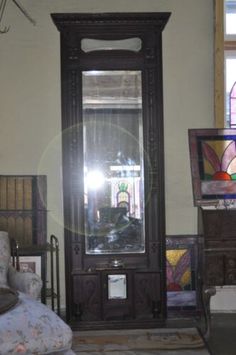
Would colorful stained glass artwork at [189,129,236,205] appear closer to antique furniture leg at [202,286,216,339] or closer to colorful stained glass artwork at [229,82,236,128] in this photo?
colorful stained glass artwork at [229,82,236,128]

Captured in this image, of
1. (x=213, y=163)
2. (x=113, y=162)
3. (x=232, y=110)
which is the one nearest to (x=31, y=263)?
(x=113, y=162)

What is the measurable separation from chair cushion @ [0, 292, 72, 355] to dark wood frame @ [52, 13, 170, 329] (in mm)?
1187

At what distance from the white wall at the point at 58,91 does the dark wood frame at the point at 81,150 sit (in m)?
0.22

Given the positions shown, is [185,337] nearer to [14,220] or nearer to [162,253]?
[162,253]

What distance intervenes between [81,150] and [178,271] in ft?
4.05

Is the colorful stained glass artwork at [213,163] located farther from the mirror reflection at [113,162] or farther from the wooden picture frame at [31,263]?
the wooden picture frame at [31,263]

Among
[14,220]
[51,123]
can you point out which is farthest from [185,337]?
[51,123]

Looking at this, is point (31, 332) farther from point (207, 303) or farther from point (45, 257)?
point (207, 303)

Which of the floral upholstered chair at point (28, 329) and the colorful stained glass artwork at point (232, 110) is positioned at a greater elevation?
the colorful stained glass artwork at point (232, 110)

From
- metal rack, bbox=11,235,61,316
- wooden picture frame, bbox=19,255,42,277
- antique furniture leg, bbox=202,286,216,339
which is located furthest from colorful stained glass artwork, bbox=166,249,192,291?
wooden picture frame, bbox=19,255,42,277

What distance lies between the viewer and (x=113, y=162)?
3.83 meters

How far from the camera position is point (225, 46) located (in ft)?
13.6

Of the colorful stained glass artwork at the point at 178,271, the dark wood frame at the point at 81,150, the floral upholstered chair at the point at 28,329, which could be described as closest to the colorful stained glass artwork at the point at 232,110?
the dark wood frame at the point at 81,150

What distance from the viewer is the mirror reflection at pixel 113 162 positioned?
12.5ft
